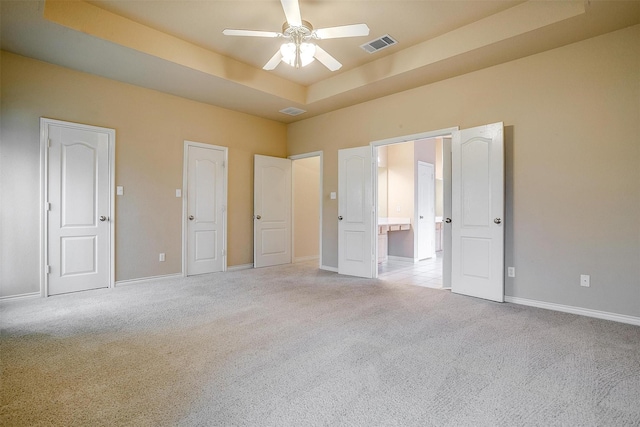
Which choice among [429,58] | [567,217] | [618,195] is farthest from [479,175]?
[429,58]

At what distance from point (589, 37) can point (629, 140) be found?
3.75 ft

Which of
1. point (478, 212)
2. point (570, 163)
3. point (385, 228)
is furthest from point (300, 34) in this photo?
point (385, 228)

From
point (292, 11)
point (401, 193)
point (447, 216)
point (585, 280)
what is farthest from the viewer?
point (401, 193)

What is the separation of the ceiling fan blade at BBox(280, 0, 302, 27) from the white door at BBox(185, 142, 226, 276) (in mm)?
2974

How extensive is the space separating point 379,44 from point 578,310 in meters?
3.72

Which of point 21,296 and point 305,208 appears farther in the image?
point 305,208

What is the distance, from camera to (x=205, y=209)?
5367 mm

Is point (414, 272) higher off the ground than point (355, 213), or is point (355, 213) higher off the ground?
point (355, 213)

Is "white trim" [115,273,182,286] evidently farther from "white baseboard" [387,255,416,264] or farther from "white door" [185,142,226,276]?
"white baseboard" [387,255,416,264]

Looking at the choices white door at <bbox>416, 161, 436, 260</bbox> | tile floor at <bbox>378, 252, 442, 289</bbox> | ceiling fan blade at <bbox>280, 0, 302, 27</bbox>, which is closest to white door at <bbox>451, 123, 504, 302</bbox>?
tile floor at <bbox>378, 252, 442, 289</bbox>

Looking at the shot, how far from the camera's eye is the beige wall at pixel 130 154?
12.0 feet

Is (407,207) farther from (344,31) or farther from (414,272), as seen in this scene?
(344,31)

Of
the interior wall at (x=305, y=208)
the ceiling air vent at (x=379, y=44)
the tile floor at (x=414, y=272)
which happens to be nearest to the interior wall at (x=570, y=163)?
the ceiling air vent at (x=379, y=44)

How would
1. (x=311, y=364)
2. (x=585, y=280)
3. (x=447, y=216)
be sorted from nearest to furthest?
(x=311, y=364) → (x=585, y=280) → (x=447, y=216)
